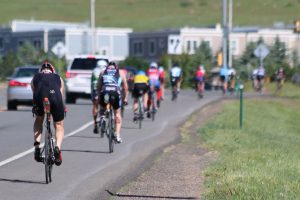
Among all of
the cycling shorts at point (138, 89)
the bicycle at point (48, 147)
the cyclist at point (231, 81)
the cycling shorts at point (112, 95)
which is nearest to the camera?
the bicycle at point (48, 147)

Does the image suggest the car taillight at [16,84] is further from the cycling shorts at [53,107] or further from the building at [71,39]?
the building at [71,39]

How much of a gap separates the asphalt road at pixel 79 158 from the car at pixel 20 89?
12.1 ft

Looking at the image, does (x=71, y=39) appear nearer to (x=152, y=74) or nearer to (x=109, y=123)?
(x=152, y=74)

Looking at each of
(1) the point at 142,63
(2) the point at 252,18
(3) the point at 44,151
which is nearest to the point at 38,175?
(3) the point at 44,151

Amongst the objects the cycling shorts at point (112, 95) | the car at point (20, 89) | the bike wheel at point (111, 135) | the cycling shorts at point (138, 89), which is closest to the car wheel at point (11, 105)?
the car at point (20, 89)

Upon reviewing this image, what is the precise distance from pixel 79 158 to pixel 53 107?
3.45 metres

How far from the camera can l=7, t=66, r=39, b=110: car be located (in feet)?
106

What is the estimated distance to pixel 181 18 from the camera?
169 metres

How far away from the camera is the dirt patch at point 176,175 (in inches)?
493

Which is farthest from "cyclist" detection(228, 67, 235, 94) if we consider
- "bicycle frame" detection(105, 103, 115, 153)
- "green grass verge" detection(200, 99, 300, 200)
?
"bicycle frame" detection(105, 103, 115, 153)

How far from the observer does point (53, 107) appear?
45.1 feet

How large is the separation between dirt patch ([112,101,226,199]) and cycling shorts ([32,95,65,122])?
1.40 m

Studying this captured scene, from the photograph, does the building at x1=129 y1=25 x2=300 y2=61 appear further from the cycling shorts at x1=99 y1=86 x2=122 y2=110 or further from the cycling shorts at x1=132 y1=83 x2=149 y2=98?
the cycling shorts at x1=99 y1=86 x2=122 y2=110

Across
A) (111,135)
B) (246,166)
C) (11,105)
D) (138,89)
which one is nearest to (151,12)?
(11,105)
